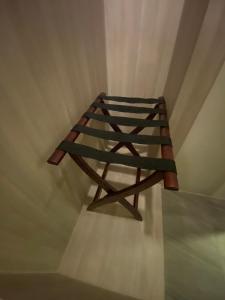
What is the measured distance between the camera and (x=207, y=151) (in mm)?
995

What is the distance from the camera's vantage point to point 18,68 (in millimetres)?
402

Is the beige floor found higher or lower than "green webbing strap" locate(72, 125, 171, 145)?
lower

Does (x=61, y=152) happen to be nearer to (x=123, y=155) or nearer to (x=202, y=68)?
(x=123, y=155)

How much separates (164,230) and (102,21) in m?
1.21

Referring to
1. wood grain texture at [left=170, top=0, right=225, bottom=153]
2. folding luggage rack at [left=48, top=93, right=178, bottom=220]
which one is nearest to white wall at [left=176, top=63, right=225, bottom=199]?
wood grain texture at [left=170, top=0, right=225, bottom=153]

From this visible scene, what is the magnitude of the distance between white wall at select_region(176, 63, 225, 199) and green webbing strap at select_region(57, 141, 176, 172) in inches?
18.5

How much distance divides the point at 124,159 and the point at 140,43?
0.75m

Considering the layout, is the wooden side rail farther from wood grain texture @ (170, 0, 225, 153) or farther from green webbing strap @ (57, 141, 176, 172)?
wood grain texture @ (170, 0, 225, 153)

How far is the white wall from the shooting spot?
2.72 feet

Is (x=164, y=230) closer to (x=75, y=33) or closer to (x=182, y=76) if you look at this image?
(x=182, y=76)

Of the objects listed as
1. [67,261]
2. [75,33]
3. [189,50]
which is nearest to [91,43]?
[75,33]

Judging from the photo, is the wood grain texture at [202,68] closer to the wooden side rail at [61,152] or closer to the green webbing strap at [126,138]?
the green webbing strap at [126,138]

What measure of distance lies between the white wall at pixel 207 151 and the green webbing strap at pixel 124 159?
47 centimetres

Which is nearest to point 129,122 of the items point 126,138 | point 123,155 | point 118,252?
point 126,138
